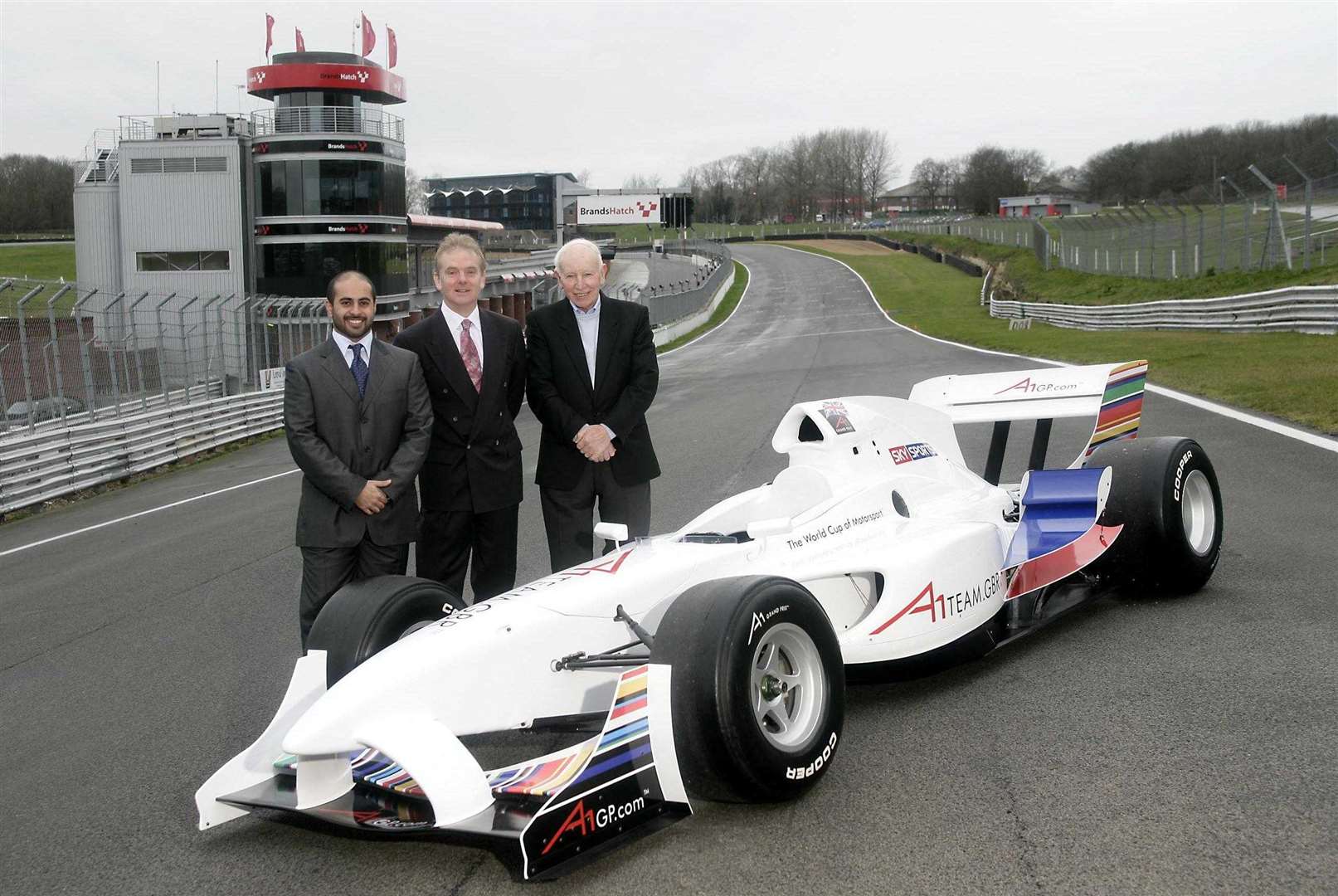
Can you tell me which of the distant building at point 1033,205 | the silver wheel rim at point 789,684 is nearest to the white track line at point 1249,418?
the silver wheel rim at point 789,684

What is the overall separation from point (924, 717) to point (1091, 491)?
2242 millimetres

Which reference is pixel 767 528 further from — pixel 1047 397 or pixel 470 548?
pixel 1047 397

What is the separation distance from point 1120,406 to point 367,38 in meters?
53.2

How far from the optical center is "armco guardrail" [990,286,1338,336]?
2366 centimetres

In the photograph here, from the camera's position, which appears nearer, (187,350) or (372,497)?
(372,497)

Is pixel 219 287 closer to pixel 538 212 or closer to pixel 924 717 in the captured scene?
pixel 924 717

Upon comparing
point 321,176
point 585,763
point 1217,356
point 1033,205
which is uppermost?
point 1033,205

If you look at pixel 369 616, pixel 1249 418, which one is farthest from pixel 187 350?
pixel 369 616

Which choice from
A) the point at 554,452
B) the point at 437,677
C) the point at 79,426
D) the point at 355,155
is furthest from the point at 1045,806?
the point at 355,155

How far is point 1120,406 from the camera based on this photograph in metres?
7.77

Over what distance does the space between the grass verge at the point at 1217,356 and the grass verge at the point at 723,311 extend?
9098 mm

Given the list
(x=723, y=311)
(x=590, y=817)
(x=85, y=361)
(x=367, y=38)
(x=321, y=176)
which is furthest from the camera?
(x=723, y=311)

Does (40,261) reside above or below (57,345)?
above

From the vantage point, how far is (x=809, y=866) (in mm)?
3754
